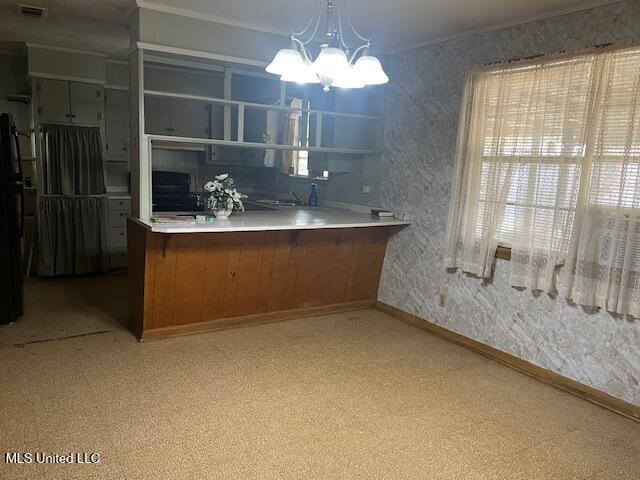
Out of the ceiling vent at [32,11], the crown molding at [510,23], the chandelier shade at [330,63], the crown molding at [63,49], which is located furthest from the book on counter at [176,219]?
the crown molding at [63,49]

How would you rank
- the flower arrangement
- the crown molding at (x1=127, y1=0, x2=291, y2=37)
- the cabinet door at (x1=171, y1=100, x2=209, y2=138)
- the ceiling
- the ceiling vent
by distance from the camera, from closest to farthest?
the ceiling → the crown molding at (x1=127, y1=0, x2=291, y2=37) → the ceiling vent → the flower arrangement → the cabinet door at (x1=171, y1=100, x2=209, y2=138)

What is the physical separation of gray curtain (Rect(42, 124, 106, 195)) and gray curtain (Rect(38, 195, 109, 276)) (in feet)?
0.37

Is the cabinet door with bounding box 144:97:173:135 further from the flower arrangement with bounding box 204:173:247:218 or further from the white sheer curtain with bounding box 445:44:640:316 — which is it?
the white sheer curtain with bounding box 445:44:640:316

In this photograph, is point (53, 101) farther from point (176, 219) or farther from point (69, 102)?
point (176, 219)

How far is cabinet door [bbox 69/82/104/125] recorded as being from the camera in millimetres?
5289

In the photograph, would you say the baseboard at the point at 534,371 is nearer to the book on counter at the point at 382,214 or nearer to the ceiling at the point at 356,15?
the book on counter at the point at 382,214

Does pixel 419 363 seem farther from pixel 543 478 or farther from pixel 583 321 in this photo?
pixel 543 478

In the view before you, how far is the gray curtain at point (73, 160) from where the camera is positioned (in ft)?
16.9

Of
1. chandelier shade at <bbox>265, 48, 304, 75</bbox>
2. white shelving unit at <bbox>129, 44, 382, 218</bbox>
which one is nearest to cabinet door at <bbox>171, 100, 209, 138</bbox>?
white shelving unit at <bbox>129, 44, 382, 218</bbox>

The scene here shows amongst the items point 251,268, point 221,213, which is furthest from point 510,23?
point 251,268

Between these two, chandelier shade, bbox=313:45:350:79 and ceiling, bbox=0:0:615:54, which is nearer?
chandelier shade, bbox=313:45:350:79

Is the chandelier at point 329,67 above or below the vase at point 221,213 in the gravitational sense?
above

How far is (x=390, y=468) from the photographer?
2.26m

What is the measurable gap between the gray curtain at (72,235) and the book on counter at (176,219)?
2.13m
